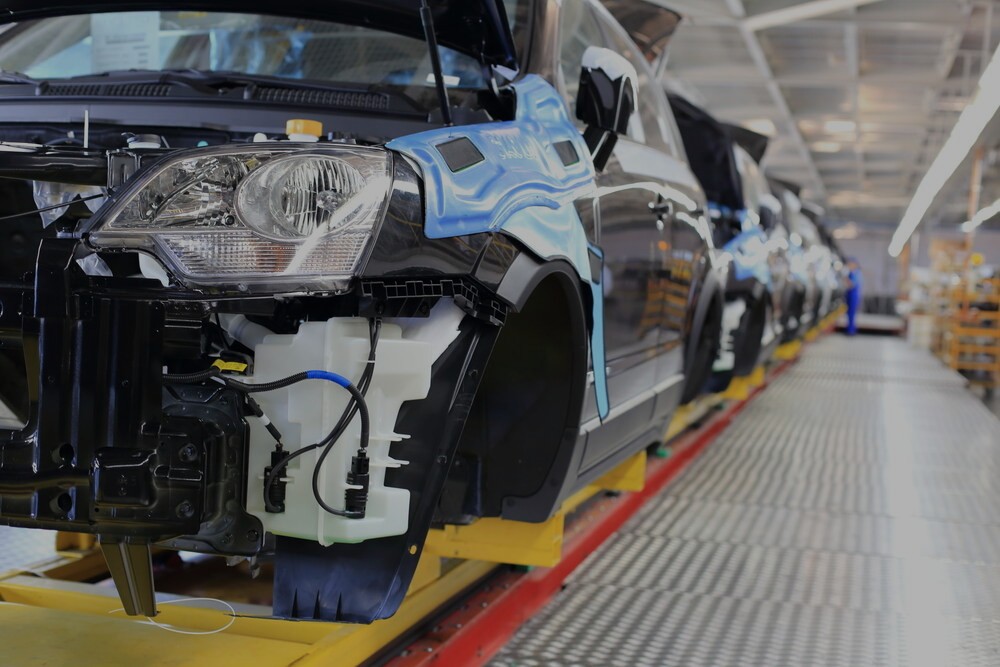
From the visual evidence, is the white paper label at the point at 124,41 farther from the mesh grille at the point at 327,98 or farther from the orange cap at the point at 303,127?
the orange cap at the point at 303,127

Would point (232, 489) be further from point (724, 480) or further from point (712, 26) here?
point (712, 26)

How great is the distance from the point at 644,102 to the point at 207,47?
155 cm

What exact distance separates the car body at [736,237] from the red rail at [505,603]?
189 cm

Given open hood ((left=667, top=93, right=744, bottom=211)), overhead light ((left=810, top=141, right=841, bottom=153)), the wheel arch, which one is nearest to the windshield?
the wheel arch

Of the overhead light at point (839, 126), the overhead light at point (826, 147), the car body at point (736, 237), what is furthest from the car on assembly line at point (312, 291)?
the overhead light at point (826, 147)

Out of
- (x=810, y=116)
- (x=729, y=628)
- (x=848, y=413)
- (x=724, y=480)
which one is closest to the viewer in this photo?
(x=729, y=628)

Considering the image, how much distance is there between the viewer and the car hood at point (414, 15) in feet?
7.51

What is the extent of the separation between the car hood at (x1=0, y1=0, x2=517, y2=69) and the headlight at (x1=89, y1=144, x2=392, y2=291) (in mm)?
762

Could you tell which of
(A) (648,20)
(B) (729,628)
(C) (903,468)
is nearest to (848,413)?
(C) (903,468)

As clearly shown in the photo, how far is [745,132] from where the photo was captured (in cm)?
821

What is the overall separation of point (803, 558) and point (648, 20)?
2.59 metres

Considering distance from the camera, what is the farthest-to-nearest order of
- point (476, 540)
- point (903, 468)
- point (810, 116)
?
point (810, 116) < point (903, 468) < point (476, 540)

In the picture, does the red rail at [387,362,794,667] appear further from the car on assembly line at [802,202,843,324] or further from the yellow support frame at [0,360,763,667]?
the car on assembly line at [802,202,843,324]

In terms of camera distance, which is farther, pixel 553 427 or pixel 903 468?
pixel 903 468
